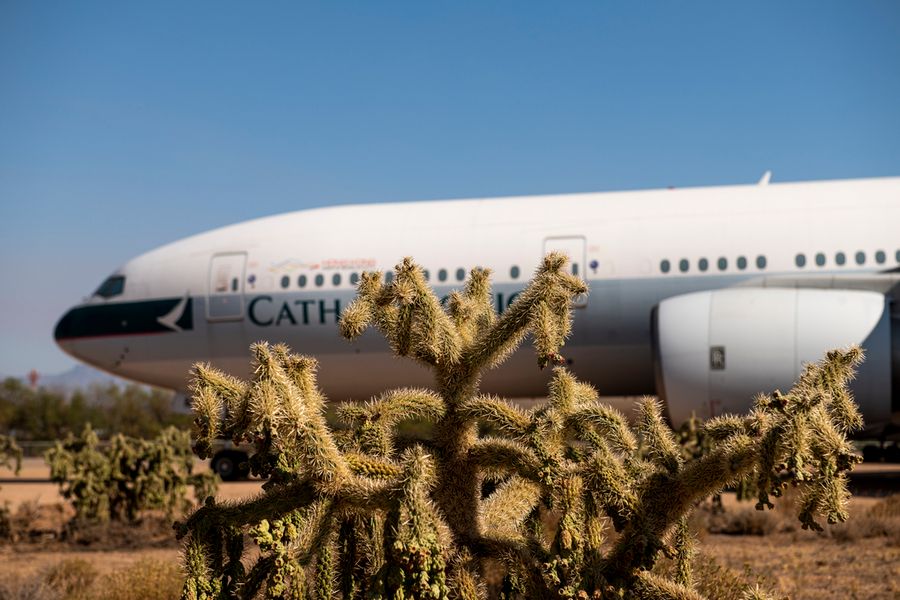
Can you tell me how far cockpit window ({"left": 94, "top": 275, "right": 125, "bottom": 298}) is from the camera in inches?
844

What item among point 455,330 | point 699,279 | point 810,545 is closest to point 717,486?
point 455,330

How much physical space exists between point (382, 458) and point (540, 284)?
101cm

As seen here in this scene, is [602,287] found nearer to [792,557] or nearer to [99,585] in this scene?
[792,557]

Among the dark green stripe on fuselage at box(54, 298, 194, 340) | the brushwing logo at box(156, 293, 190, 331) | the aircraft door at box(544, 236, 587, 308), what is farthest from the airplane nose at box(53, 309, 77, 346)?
the aircraft door at box(544, 236, 587, 308)

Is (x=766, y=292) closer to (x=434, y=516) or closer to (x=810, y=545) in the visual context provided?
(x=810, y=545)

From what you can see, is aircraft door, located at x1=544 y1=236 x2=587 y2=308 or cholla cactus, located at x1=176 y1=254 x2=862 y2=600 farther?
aircraft door, located at x1=544 y1=236 x2=587 y2=308

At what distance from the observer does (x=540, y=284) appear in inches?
140

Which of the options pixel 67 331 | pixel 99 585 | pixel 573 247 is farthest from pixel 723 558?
pixel 67 331

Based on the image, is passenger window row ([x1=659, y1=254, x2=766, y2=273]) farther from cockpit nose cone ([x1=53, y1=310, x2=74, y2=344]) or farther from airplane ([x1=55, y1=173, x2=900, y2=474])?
cockpit nose cone ([x1=53, y1=310, x2=74, y2=344])

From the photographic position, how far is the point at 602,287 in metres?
17.7

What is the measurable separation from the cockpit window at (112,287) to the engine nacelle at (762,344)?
1203 centimetres

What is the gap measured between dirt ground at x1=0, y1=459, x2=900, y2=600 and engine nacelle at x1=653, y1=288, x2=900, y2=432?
178 cm

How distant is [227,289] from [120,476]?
6.25 meters

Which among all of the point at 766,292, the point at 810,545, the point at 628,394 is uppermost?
Answer: the point at 766,292
